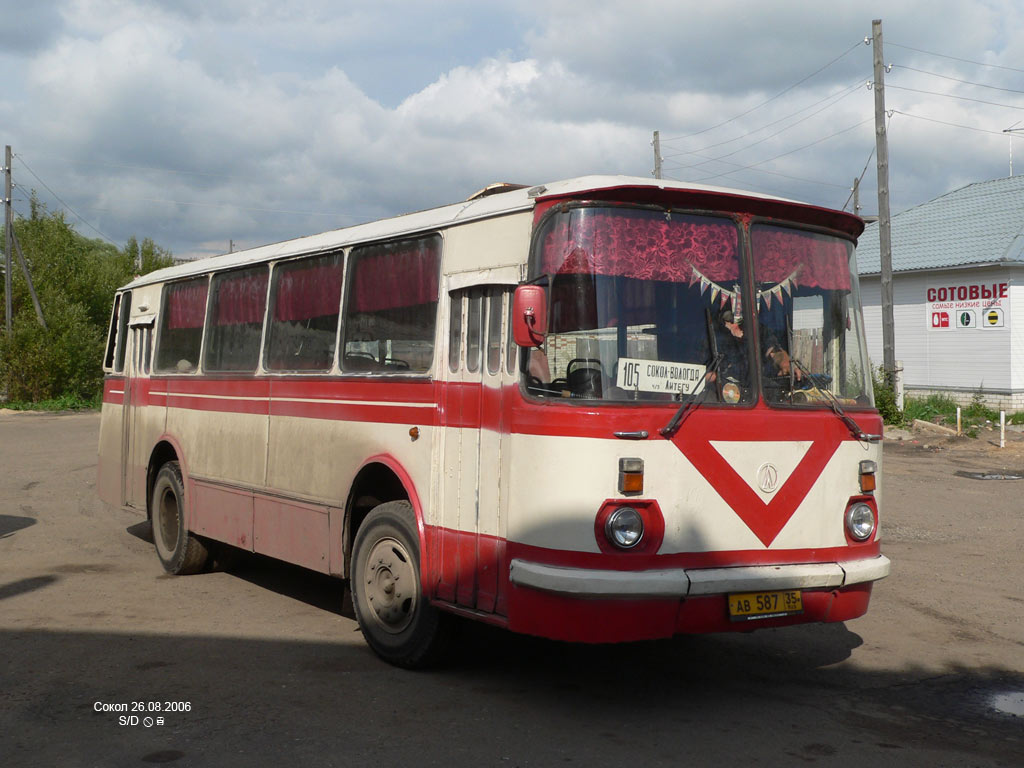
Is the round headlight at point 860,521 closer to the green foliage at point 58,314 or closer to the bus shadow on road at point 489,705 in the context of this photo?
the bus shadow on road at point 489,705

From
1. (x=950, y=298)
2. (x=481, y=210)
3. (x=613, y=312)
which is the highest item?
(x=950, y=298)

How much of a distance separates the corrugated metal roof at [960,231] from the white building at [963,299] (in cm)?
4

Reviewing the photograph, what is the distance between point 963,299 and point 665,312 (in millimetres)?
27345

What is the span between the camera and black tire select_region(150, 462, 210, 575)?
10141 mm

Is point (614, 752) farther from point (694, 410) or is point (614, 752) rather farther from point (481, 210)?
point (481, 210)

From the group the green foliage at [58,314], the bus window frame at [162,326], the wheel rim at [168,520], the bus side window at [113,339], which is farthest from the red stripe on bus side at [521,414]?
the green foliage at [58,314]

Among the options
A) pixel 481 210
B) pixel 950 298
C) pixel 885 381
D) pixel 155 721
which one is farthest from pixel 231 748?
pixel 950 298

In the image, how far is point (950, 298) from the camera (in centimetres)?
3112

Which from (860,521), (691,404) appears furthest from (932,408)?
(691,404)

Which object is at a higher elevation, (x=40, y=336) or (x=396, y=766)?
(x=40, y=336)

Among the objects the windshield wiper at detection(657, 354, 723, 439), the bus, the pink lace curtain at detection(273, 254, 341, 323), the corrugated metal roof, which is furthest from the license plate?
the corrugated metal roof

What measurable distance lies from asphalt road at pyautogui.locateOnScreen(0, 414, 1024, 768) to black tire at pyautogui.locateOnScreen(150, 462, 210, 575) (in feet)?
0.55

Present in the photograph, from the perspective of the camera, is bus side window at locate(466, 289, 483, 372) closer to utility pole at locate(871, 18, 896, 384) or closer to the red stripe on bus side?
the red stripe on bus side

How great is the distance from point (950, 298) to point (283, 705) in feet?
94.0
